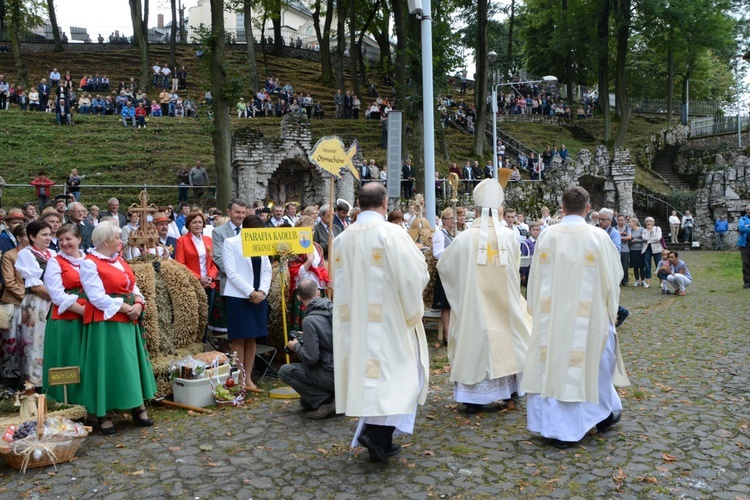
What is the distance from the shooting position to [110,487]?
5.27 m

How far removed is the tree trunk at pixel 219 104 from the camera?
19.3 meters

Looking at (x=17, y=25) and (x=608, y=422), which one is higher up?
(x=17, y=25)

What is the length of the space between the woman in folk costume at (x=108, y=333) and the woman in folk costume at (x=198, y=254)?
8.08 feet

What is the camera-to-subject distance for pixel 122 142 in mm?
29453

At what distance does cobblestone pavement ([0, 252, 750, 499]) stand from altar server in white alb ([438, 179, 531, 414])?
279 mm

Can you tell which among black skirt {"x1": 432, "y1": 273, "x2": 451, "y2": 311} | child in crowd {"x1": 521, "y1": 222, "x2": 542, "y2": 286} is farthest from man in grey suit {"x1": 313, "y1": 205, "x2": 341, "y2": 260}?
child in crowd {"x1": 521, "y1": 222, "x2": 542, "y2": 286}

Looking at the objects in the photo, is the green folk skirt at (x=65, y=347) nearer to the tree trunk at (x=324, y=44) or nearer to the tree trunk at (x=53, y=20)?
the tree trunk at (x=324, y=44)

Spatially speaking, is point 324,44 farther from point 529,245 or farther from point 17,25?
point 529,245

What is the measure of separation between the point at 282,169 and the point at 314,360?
69.9ft

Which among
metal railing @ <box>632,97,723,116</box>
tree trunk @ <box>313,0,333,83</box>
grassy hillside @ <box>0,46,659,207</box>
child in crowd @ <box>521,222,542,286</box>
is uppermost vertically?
tree trunk @ <box>313,0,333,83</box>

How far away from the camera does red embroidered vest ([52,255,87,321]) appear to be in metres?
6.49

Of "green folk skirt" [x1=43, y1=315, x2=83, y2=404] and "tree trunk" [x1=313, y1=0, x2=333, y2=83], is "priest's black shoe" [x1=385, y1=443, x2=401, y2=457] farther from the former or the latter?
"tree trunk" [x1=313, y1=0, x2=333, y2=83]

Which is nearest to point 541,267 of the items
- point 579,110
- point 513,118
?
point 513,118

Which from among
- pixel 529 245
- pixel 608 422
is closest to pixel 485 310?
pixel 608 422
